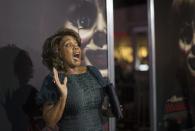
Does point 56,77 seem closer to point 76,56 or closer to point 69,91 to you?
point 69,91

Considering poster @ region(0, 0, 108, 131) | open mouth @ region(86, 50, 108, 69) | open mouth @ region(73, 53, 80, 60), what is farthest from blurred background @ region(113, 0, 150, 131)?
open mouth @ region(73, 53, 80, 60)

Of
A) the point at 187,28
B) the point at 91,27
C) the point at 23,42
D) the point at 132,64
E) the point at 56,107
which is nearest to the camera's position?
the point at 56,107

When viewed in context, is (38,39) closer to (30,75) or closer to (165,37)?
(30,75)

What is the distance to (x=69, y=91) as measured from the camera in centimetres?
237

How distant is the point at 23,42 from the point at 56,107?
2.84ft

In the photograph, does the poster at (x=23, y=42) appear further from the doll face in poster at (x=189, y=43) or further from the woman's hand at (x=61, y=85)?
the doll face in poster at (x=189, y=43)

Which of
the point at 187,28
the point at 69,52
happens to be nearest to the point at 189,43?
the point at 187,28

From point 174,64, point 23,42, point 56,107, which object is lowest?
point 56,107

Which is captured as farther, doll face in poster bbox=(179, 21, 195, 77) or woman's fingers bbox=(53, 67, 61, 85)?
doll face in poster bbox=(179, 21, 195, 77)

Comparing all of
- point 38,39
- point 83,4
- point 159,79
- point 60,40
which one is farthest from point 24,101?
point 159,79

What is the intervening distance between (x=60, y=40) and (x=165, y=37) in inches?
85.5

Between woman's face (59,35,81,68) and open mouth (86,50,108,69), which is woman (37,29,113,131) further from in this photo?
open mouth (86,50,108,69)

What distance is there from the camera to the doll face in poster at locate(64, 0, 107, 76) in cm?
338

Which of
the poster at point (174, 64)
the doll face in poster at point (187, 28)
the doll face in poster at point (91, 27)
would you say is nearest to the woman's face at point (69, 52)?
the doll face in poster at point (91, 27)
